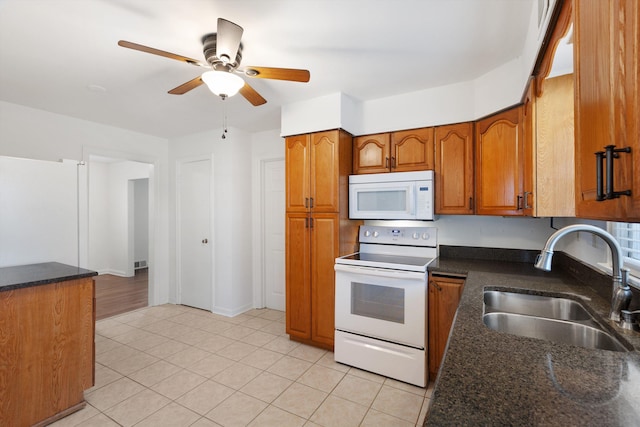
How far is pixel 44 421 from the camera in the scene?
1834 mm

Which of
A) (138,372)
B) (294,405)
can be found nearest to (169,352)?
(138,372)

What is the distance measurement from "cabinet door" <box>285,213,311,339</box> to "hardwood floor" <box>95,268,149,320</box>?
2555 millimetres

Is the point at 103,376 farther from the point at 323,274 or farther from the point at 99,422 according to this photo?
the point at 323,274

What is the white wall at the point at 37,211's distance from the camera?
2.53m

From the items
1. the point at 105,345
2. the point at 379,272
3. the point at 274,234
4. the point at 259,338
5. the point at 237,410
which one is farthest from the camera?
the point at 274,234

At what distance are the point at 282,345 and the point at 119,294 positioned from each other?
3.38 meters

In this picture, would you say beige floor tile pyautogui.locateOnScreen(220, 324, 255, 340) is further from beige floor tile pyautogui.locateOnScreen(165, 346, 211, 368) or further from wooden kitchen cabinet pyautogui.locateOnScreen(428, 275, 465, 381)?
wooden kitchen cabinet pyautogui.locateOnScreen(428, 275, 465, 381)

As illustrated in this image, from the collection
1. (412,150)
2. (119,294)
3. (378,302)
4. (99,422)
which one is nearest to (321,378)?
(378,302)

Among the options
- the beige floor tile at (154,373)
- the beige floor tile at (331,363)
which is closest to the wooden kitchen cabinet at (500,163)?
the beige floor tile at (331,363)

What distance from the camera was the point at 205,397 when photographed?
2.10 m

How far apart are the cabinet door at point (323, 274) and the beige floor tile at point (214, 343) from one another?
2.98ft

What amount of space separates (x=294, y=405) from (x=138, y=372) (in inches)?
55.5

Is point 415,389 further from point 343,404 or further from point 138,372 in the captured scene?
point 138,372

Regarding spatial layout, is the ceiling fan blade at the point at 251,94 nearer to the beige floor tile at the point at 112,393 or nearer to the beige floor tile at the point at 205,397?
the beige floor tile at the point at 205,397
